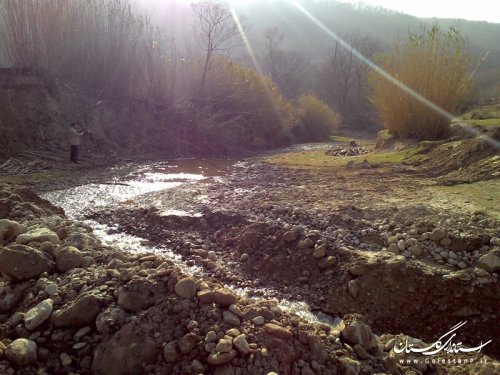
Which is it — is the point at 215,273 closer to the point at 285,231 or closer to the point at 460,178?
the point at 285,231

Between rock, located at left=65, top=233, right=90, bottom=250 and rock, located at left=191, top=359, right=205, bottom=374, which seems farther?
rock, located at left=65, top=233, right=90, bottom=250

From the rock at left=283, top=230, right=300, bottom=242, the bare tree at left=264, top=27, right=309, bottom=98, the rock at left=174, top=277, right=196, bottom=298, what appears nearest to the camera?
the rock at left=174, top=277, right=196, bottom=298

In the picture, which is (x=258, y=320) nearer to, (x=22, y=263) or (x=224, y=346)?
(x=224, y=346)

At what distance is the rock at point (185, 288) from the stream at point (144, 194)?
0.96 m

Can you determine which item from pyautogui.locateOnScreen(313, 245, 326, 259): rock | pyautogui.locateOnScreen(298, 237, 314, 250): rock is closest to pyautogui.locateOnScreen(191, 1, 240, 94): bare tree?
pyautogui.locateOnScreen(298, 237, 314, 250): rock

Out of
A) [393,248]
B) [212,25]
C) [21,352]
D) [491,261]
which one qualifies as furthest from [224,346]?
[212,25]

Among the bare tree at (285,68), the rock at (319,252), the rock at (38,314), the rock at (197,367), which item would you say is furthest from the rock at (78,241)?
the bare tree at (285,68)

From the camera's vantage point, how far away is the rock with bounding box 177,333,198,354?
1.63m

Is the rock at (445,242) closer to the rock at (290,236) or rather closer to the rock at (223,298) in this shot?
the rock at (290,236)

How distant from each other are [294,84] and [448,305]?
107ft

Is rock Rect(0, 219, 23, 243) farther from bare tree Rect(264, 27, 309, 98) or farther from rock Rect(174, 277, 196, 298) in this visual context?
bare tree Rect(264, 27, 309, 98)

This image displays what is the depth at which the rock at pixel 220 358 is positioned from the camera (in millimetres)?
1571

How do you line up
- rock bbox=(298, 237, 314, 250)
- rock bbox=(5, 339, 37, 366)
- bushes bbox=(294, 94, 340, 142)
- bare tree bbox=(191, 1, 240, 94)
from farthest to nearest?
bushes bbox=(294, 94, 340, 142), bare tree bbox=(191, 1, 240, 94), rock bbox=(298, 237, 314, 250), rock bbox=(5, 339, 37, 366)

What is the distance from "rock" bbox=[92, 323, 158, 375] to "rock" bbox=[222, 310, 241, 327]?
359mm
